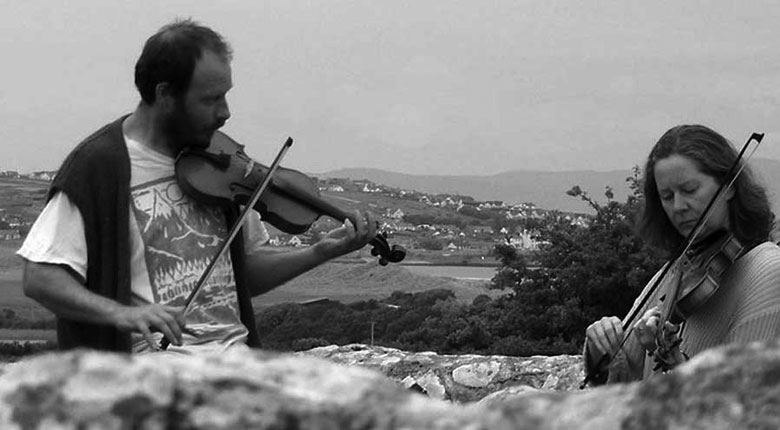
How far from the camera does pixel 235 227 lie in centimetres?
312

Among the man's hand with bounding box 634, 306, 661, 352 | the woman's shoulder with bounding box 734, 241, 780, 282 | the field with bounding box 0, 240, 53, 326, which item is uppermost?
the woman's shoulder with bounding box 734, 241, 780, 282

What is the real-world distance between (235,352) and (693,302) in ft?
7.65

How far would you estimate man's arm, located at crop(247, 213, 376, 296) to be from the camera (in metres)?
3.46

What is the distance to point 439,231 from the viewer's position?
29.0 feet

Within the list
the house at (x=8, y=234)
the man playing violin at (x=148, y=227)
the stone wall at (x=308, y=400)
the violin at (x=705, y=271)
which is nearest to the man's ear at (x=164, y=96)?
the man playing violin at (x=148, y=227)

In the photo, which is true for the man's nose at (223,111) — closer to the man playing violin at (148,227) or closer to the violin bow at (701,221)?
the man playing violin at (148,227)

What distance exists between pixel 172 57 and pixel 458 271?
5.73 m

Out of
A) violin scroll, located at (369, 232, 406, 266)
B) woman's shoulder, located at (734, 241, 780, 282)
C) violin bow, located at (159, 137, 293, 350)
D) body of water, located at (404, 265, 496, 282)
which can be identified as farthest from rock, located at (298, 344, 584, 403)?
body of water, located at (404, 265, 496, 282)

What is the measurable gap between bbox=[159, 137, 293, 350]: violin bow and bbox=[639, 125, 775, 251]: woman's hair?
1052 mm

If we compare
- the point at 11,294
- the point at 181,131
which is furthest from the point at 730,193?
the point at 11,294

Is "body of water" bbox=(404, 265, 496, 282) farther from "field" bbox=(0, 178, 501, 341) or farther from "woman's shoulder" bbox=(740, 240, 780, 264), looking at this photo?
"woman's shoulder" bbox=(740, 240, 780, 264)

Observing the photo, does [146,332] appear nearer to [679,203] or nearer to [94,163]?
[94,163]

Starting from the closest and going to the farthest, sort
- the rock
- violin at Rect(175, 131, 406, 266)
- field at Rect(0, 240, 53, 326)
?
1. violin at Rect(175, 131, 406, 266)
2. the rock
3. field at Rect(0, 240, 53, 326)

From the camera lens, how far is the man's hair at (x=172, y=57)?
303cm
